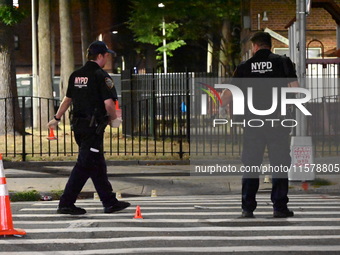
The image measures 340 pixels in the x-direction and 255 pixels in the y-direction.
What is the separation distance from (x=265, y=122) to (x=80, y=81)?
2207 mm

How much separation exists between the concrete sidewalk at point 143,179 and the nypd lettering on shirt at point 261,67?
4853 millimetres

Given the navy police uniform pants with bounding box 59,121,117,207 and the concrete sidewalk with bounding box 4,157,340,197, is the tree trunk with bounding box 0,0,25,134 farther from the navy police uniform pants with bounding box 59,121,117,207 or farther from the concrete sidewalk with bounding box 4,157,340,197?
the navy police uniform pants with bounding box 59,121,117,207

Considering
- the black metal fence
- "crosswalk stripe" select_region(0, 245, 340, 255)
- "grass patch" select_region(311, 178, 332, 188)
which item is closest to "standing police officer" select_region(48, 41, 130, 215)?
"crosswalk stripe" select_region(0, 245, 340, 255)

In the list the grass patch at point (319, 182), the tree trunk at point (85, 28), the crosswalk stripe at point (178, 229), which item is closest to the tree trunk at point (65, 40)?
the tree trunk at point (85, 28)

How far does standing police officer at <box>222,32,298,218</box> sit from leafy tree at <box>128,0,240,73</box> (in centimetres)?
2245

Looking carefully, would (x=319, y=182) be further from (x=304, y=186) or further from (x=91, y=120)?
(x=91, y=120)

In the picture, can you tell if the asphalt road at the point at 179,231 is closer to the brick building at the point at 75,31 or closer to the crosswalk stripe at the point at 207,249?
the crosswalk stripe at the point at 207,249

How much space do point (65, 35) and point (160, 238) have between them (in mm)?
24387

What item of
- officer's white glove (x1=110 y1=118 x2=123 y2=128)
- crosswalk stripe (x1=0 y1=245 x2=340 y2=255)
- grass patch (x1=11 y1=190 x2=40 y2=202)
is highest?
officer's white glove (x1=110 y1=118 x2=123 y2=128)

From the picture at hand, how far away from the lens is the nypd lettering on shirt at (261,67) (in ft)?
31.8

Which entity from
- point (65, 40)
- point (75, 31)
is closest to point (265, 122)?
point (65, 40)

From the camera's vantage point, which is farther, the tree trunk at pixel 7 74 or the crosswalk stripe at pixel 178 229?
the tree trunk at pixel 7 74

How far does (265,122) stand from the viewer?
9.66 meters

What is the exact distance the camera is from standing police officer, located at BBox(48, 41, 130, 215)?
10.3 m
